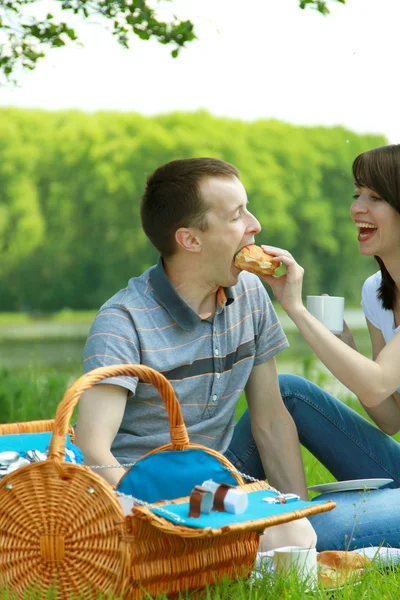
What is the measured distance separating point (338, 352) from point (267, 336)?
1.15 ft

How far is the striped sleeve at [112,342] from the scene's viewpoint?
212 centimetres

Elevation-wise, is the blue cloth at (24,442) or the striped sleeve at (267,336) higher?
the striped sleeve at (267,336)

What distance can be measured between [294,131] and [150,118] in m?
3.26

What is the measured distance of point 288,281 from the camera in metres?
2.30

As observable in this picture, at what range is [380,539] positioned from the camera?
2248 millimetres

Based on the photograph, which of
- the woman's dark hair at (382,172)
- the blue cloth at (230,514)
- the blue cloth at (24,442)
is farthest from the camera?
the woman's dark hair at (382,172)

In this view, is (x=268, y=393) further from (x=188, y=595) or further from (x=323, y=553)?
(x=188, y=595)

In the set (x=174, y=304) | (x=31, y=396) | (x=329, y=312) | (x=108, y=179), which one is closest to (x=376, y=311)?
(x=329, y=312)

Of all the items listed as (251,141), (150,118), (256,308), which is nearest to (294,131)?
(251,141)

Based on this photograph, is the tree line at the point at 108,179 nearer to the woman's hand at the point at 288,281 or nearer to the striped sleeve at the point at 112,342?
the woman's hand at the point at 288,281

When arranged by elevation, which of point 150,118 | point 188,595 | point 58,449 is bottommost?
point 188,595

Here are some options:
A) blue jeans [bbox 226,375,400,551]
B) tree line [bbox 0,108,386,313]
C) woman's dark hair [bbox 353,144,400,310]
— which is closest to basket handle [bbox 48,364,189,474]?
blue jeans [bbox 226,375,400,551]

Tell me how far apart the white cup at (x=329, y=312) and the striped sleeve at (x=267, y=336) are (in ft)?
0.50

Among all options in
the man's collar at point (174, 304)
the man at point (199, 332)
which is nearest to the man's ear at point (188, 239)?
the man at point (199, 332)
